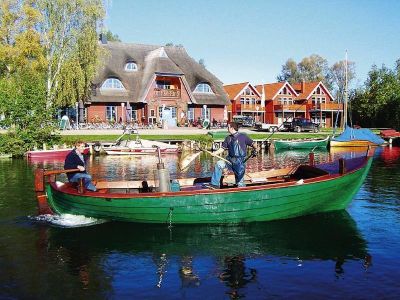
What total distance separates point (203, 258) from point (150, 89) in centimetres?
4547

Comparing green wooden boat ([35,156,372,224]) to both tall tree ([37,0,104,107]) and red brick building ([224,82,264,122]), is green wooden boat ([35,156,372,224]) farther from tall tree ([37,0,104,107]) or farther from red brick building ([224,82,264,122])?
red brick building ([224,82,264,122])

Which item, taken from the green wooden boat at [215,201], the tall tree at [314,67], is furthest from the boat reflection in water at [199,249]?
the tall tree at [314,67]

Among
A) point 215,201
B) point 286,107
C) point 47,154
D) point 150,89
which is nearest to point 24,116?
point 47,154

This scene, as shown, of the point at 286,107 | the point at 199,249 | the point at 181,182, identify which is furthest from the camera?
the point at 286,107

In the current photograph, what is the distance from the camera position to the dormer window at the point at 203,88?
5906 cm

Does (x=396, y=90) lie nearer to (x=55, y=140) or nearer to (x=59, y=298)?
(x=55, y=140)

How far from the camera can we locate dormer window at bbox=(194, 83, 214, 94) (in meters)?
59.1

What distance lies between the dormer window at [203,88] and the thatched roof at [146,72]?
0.42 m

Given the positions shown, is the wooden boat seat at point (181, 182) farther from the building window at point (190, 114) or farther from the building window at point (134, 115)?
the building window at point (190, 114)

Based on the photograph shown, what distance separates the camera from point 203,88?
59.6 metres

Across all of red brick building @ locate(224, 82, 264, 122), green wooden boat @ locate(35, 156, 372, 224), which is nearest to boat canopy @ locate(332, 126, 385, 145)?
red brick building @ locate(224, 82, 264, 122)

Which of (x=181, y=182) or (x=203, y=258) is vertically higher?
(x=181, y=182)

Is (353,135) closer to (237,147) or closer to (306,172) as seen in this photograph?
(306,172)

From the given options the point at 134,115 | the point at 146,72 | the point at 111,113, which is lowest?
the point at 134,115
